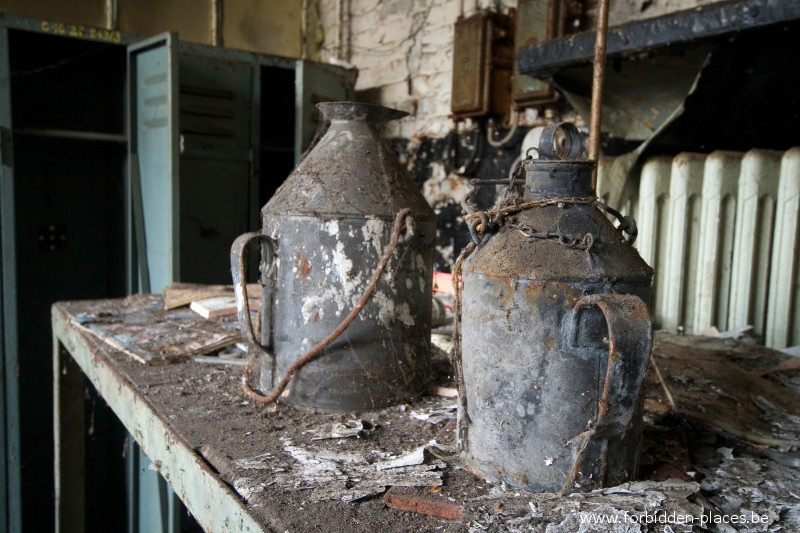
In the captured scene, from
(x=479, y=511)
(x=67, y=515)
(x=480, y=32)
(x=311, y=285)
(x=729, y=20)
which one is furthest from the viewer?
(x=480, y=32)

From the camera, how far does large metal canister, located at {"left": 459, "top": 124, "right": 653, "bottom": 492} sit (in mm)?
972

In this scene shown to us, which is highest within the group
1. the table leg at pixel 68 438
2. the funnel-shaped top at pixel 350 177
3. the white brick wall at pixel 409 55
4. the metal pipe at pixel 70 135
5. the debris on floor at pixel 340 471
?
the white brick wall at pixel 409 55

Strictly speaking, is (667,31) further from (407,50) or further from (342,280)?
(407,50)

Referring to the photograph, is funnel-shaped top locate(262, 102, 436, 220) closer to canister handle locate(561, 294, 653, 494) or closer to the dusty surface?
the dusty surface

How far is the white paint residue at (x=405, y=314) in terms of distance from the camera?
57.2 inches

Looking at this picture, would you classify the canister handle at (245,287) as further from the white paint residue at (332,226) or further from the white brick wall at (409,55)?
the white brick wall at (409,55)

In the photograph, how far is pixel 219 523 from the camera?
3.41ft

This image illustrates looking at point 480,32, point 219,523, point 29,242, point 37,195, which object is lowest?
point 219,523

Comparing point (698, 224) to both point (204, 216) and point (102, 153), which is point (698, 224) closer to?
point (204, 216)

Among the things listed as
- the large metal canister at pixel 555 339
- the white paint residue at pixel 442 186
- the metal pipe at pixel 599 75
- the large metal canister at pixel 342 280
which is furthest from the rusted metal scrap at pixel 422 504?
the white paint residue at pixel 442 186

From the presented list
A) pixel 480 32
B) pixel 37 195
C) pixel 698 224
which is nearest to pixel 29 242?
pixel 37 195

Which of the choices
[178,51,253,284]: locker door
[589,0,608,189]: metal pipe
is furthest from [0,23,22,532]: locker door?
[589,0,608,189]: metal pipe

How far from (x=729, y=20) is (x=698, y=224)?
89 cm

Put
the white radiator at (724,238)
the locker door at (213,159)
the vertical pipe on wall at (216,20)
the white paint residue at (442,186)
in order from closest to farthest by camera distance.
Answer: the white radiator at (724,238)
the locker door at (213,159)
the white paint residue at (442,186)
the vertical pipe on wall at (216,20)
